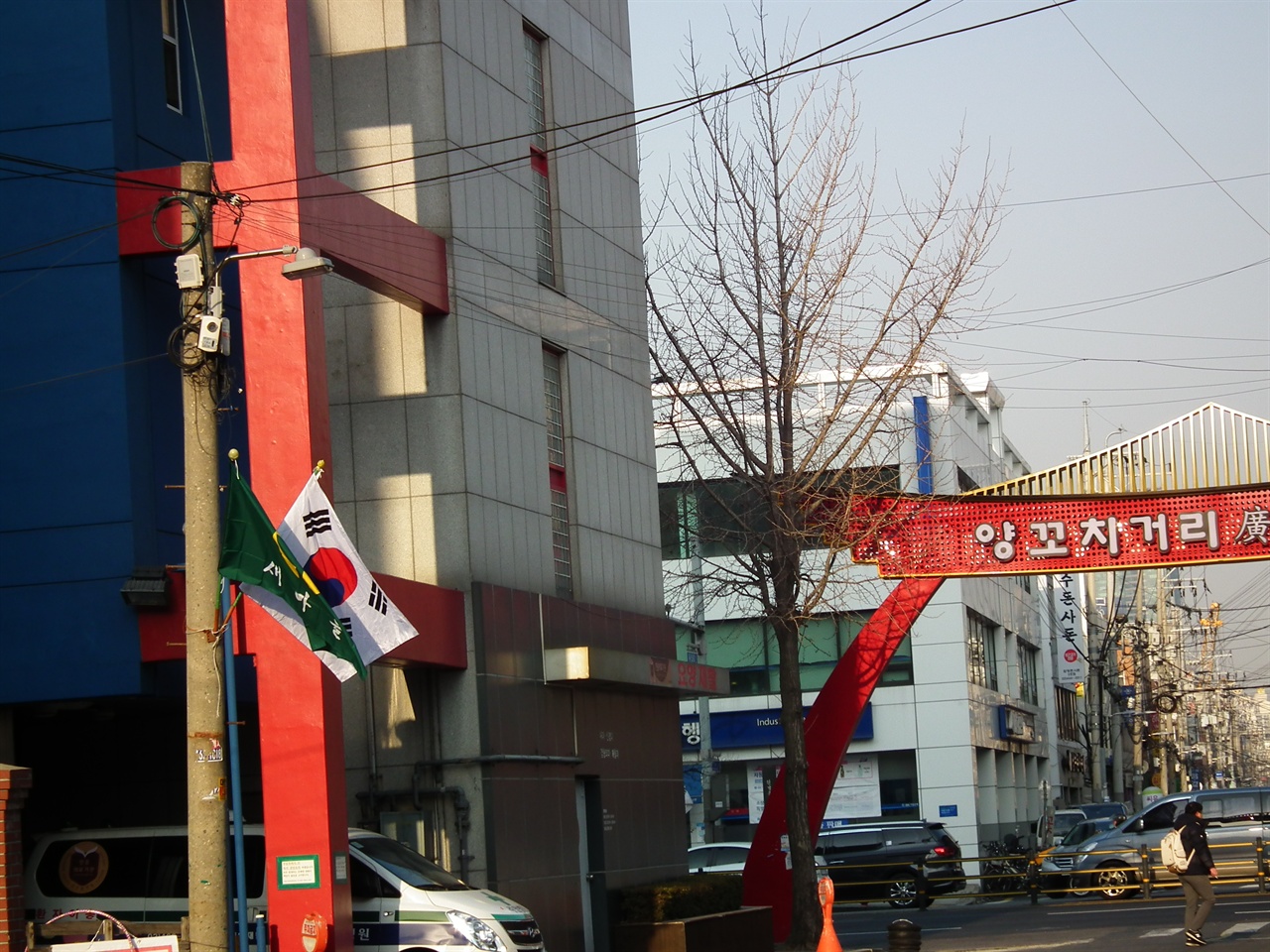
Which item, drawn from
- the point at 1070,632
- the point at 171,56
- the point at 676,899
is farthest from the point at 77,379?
the point at 1070,632

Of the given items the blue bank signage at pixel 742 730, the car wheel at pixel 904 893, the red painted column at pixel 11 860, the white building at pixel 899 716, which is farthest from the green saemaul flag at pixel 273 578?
the blue bank signage at pixel 742 730

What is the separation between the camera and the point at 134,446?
57.7 feet

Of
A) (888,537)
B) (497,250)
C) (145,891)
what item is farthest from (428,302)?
(888,537)

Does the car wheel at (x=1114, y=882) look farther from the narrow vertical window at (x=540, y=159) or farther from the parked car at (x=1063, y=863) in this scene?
the narrow vertical window at (x=540, y=159)

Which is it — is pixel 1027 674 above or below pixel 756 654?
below

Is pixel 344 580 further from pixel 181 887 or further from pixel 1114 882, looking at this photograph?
pixel 1114 882

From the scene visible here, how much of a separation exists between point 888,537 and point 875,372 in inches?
105

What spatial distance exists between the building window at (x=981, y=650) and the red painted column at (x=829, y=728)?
2316 cm

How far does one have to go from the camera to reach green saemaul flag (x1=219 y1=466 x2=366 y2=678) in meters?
13.6

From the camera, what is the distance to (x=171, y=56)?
771 inches

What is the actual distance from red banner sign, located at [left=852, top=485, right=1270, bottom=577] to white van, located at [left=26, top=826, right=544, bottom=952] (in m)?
11.3

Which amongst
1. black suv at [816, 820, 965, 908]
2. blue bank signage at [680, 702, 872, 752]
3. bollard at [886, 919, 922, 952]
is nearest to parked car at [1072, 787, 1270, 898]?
black suv at [816, 820, 965, 908]

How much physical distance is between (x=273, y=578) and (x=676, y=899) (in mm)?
10515

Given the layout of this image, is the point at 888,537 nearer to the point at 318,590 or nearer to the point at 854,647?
the point at 854,647
